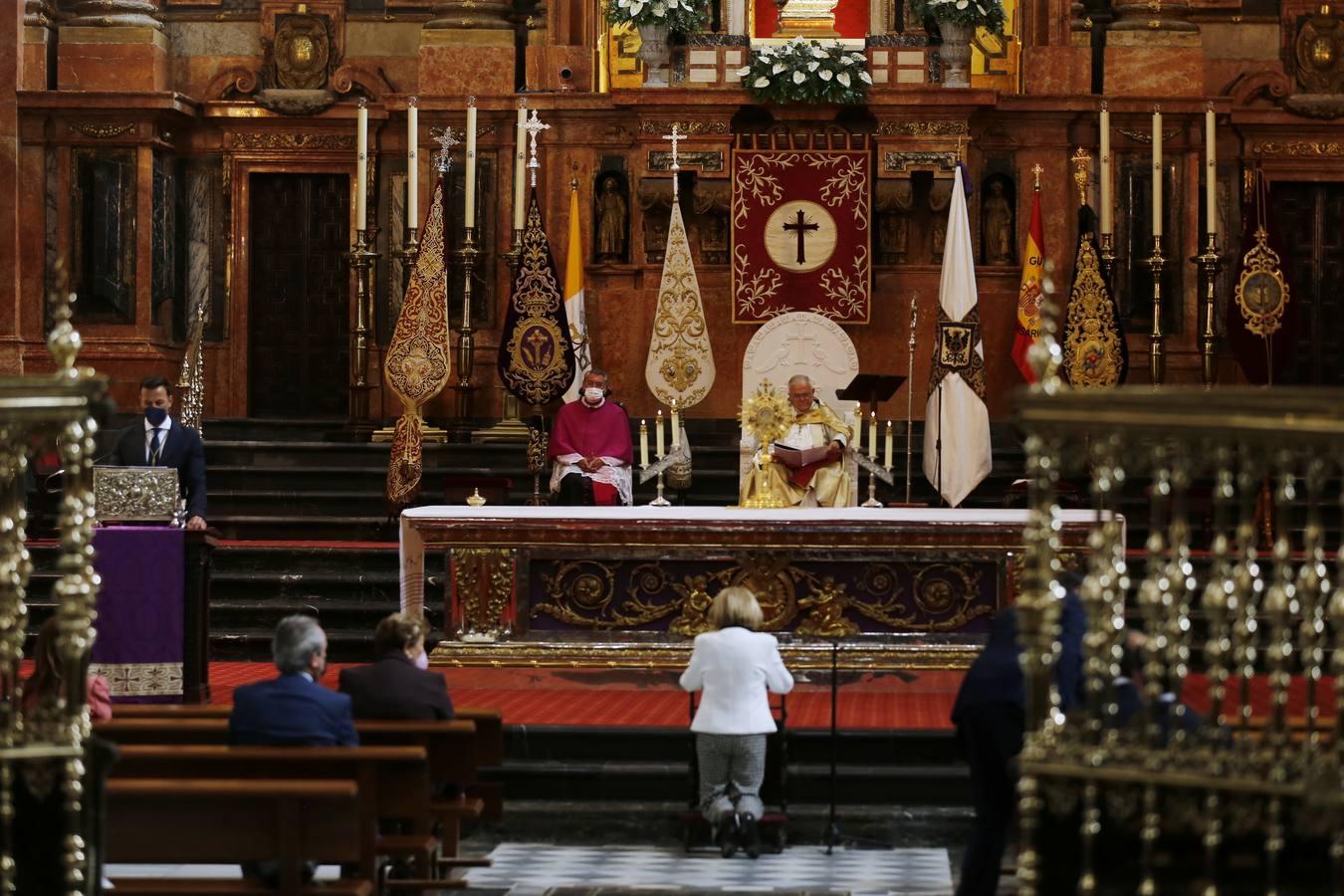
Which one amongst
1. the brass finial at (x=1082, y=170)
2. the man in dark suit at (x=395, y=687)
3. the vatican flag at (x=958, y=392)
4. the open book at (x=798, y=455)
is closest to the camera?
the man in dark suit at (x=395, y=687)

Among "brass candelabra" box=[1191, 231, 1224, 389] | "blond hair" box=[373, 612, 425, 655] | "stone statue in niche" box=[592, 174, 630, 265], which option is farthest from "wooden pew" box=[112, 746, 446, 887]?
"stone statue in niche" box=[592, 174, 630, 265]

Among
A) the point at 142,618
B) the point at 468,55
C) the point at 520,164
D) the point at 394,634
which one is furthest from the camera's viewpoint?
the point at 468,55

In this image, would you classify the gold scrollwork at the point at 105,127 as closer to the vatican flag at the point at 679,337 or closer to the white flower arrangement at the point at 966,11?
the vatican flag at the point at 679,337

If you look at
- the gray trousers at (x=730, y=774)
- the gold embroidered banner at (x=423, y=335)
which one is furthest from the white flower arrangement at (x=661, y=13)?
the gray trousers at (x=730, y=774)

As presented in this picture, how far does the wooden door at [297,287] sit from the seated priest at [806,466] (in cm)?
558

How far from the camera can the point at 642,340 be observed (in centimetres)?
1650

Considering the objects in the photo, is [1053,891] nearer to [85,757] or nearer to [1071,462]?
[1071,462]

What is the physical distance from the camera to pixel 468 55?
1673 cm

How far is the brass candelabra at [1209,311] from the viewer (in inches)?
603

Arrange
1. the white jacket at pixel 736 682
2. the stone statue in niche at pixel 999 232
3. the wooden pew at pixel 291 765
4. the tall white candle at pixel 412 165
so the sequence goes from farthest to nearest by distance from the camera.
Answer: the stone statue in niche at pixel 999 232
the tall white candle at pixel 412 165
the white jacket at pixel 736 682
the wooden pew at pixel 291 765

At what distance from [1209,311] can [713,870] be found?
327 inches

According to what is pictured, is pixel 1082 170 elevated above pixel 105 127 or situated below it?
below

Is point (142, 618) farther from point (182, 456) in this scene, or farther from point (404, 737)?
point (404, 737)

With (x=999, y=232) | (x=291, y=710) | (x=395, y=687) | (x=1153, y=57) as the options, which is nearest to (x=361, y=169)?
(x=999, y=232)
